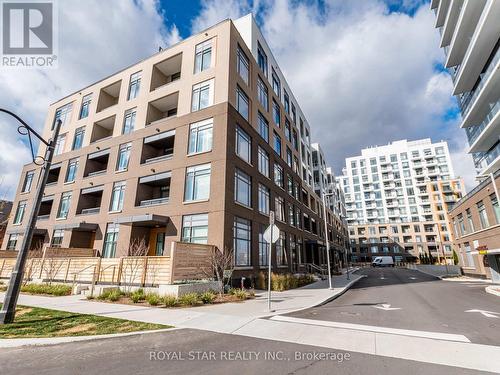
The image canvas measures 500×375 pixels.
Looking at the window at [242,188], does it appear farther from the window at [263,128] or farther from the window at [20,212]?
the window at [20,212]

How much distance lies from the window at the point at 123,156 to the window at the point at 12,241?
16550mm

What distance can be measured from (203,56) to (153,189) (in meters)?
12.6

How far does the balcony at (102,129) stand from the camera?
1110 inches

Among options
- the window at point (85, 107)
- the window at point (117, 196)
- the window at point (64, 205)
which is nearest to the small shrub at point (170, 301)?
the window at point (117, 196)

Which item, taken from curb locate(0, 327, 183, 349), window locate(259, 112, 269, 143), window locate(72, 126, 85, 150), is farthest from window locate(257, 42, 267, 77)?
curb locate(0, 327, 183, 349)

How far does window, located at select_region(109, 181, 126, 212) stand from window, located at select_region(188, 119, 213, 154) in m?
7.61

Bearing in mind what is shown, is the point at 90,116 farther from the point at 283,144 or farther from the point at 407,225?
the point at 407,225

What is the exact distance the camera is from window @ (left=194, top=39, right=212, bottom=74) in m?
22.8

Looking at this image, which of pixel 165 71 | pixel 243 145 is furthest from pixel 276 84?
pixel 243 145

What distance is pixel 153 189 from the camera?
77.5 ft

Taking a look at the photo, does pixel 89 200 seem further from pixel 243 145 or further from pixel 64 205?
pixel 243 145

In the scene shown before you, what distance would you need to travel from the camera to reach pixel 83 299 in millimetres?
12750

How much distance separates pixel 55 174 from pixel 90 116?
8.75 metres

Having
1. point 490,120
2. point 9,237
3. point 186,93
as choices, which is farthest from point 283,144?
point 9,237
